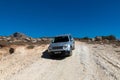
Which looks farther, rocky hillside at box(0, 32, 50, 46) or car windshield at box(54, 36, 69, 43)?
rocky hillside at box(0, 32, 50, 46)

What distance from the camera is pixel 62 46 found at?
19844mm

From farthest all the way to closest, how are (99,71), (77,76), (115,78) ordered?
(99,71)
(77,76)
(115,78)

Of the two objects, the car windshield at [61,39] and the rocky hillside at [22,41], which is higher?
the rocky hillside at [22,41]

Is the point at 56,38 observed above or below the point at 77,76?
above

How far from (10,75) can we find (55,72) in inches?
108

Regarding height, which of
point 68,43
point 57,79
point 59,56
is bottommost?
point 57,79

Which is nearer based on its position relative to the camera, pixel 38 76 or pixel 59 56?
pixel 38 76

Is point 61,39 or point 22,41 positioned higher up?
point 22,41

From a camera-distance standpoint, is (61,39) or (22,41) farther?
(22,41)

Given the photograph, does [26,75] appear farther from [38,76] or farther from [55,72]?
[55,72]

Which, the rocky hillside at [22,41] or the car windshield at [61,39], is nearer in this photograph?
the car windshield at [61,39]

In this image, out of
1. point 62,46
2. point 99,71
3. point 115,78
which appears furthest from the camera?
point 62,46

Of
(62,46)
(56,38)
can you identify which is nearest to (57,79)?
(62,46)

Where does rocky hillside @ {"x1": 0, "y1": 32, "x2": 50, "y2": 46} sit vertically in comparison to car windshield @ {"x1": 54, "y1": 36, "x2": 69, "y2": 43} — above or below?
above
